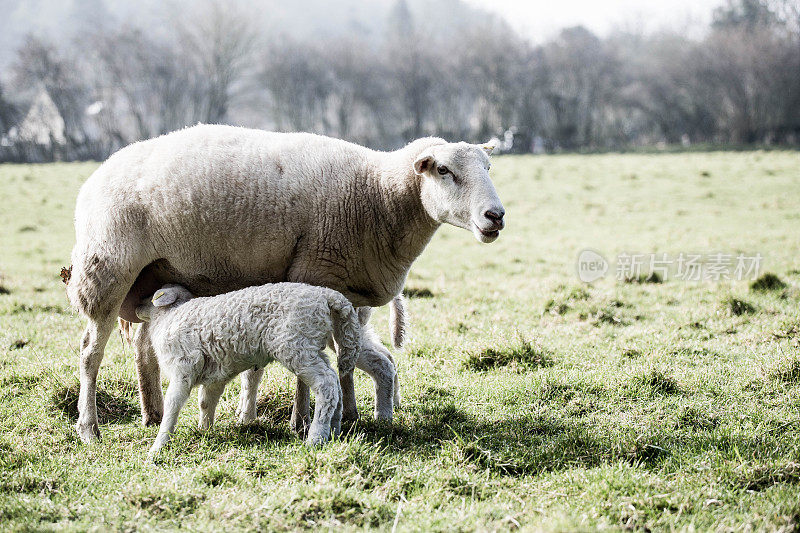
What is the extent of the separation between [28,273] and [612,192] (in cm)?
1589

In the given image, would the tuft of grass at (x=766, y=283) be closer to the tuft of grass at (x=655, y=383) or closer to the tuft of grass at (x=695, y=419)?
the tuft of grass at (x=655, y=383)

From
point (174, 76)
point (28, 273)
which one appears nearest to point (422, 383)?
point (28, 273)

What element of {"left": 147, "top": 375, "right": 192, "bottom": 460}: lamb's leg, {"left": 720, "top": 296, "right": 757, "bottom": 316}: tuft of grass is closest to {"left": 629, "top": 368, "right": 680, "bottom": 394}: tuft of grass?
{"left": 720, "top": 296, "right": 757, "bottom": 316}: tuft of grass

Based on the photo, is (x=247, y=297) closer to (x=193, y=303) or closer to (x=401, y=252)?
(x=193, y=303)

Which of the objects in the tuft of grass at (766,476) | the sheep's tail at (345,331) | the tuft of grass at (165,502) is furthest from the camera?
the sheep's tail at (345,331)

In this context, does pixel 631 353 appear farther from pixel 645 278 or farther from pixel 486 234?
pixel 645 278

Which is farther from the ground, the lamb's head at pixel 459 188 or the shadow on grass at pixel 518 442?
the lamb's head at pixel 459 188

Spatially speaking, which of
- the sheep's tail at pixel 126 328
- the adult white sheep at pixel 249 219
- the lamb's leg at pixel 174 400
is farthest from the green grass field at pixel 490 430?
the adult white sheep at pixel 249 219

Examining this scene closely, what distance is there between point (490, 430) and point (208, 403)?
1.99 m

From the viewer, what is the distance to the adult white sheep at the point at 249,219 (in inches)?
190

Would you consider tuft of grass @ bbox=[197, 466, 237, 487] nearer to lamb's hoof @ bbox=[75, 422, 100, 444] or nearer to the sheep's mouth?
lamb's hoof @ bbox=[75, 422, 100, 444]

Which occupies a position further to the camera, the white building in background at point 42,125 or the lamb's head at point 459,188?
the white building in background at point 42,125

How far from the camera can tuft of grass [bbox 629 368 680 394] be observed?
215 inches

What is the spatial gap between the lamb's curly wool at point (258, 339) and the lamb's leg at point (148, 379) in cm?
64
